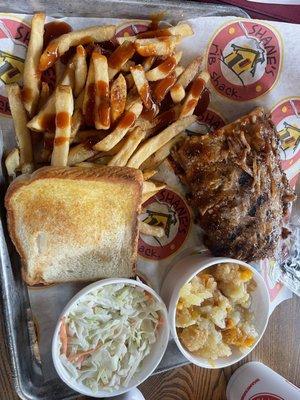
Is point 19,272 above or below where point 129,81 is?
below

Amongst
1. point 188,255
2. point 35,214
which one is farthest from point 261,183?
point 35,214

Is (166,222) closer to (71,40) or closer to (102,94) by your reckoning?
(102,94)

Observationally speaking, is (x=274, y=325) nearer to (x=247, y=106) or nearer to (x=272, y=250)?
(x=272, y=250)

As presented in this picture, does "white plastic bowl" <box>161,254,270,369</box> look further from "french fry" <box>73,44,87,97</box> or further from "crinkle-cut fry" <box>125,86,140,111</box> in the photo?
"french fry" <box>73,44,87,97</box>

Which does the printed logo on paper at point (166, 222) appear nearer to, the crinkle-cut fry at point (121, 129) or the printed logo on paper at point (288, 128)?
the crinkle-cut fry at point (121, 129)

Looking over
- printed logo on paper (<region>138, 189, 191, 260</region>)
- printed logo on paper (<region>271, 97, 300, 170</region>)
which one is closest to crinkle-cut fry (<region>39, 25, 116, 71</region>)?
printed logo on paper (<region>138, 189, 191, 260</region>)

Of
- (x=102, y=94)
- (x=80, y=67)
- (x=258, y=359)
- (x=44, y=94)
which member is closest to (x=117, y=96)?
(x=102, y=94)

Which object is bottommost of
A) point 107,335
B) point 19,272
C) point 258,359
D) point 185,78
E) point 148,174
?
point 258,359
